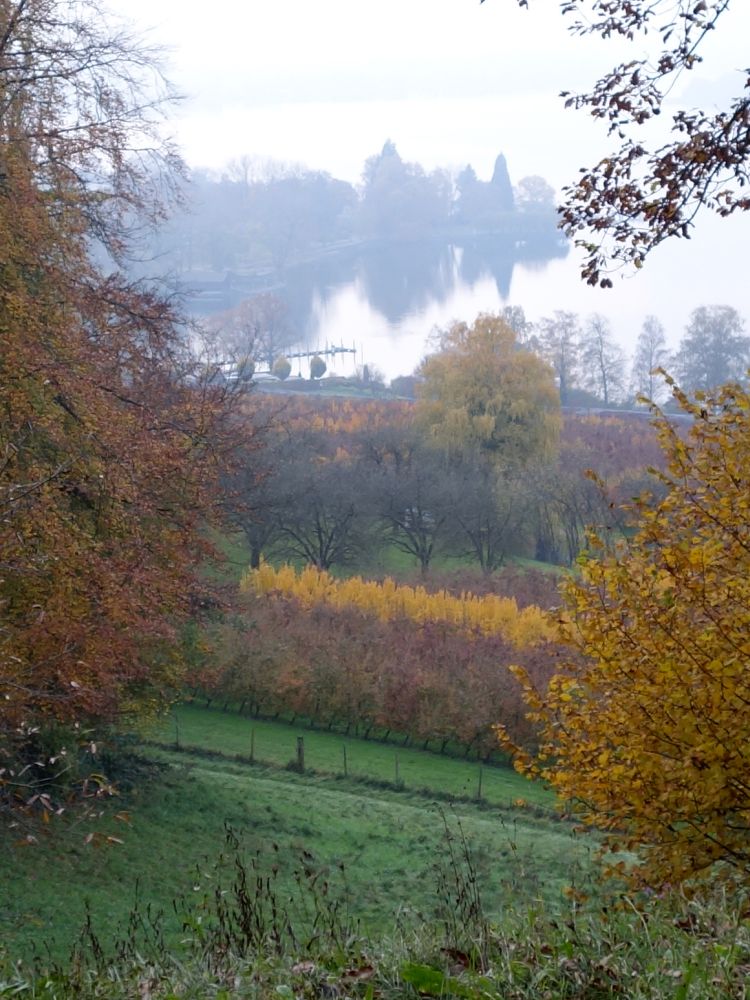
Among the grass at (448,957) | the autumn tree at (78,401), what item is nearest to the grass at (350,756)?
the autumn tree at (78,401)

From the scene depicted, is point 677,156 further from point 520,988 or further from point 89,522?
point 89,522

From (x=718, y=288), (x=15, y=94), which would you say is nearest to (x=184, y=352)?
(x=15, y=94)

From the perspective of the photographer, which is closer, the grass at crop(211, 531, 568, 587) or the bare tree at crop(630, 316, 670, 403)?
→ the grass at crop(211, 531, 568, 587)

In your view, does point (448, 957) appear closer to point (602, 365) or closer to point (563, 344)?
point (563, 344)

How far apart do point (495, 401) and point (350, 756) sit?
26.7 metres

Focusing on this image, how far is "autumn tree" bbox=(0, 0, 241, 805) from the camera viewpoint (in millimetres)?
10539

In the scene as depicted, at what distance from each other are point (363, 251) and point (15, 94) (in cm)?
14011

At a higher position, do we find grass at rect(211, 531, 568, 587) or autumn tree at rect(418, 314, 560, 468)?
autumn tree at rect(418, 314, 560, 468)

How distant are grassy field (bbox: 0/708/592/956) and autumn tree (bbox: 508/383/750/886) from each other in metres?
0.92

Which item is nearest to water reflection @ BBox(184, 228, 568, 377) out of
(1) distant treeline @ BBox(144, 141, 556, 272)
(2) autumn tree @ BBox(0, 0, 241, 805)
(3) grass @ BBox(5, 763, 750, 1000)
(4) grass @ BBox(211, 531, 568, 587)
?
(1) distant treeline @ BBox(144, 141, 556, 272)

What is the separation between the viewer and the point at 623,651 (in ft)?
22.2

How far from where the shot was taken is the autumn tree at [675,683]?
6.04 m

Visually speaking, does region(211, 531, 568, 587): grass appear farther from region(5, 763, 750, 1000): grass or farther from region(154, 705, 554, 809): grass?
region(5, 763, 750, 1000): grass

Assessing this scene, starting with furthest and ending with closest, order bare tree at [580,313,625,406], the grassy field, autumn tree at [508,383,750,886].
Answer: bare tree at [580,313,625,406] < the grassy field < autumn tree at [508,383,750,886]
